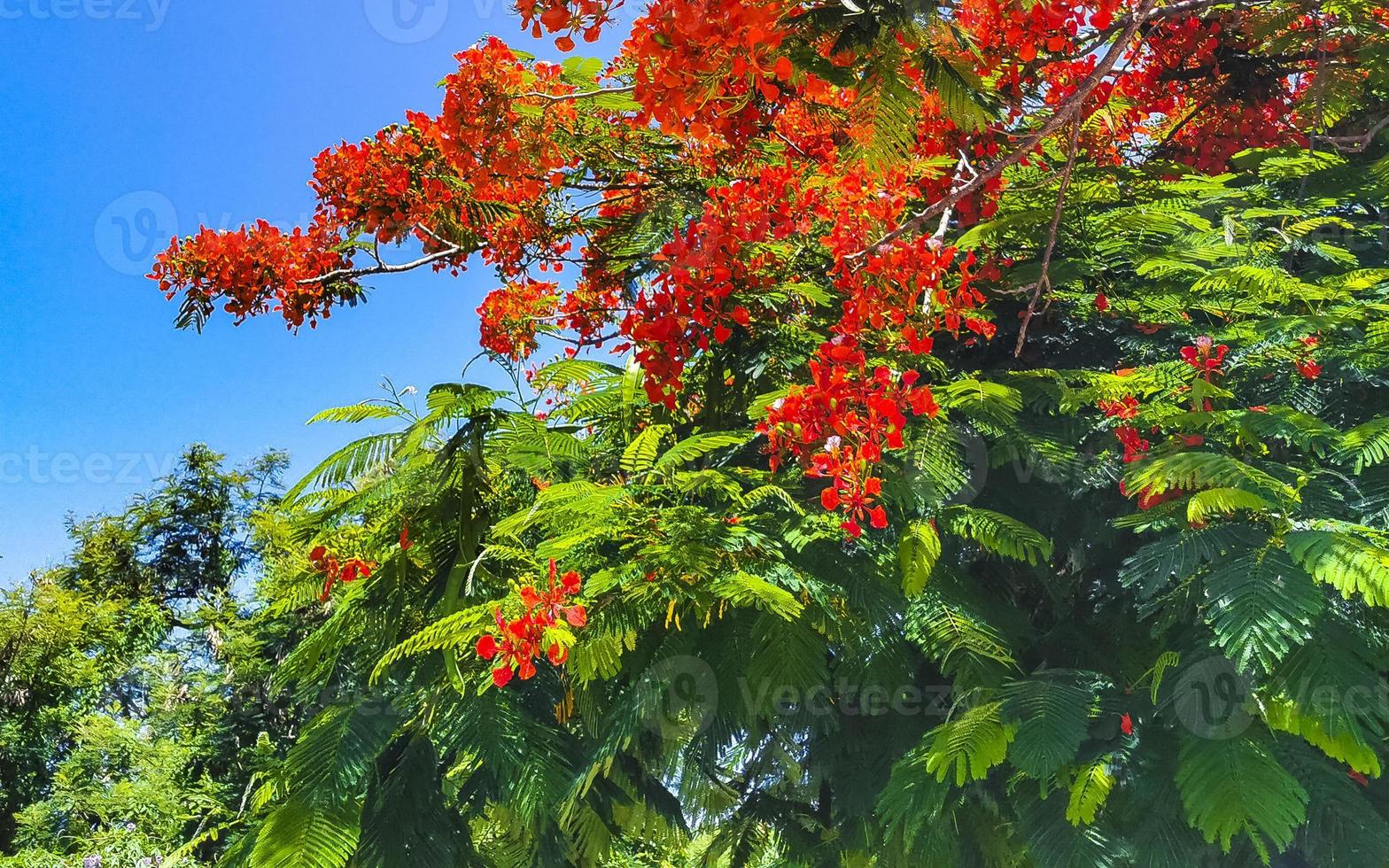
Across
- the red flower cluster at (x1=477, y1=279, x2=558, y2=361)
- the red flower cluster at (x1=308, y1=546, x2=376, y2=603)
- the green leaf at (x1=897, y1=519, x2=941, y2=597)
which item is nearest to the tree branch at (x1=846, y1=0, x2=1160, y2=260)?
the green leaf at (x1=897, y1=519, x2=941, y2=597)

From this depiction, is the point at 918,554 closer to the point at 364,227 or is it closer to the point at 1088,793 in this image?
the point at 1088,793

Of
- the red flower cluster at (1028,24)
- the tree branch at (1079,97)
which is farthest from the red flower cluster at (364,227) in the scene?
the tree branch at (1079,97)

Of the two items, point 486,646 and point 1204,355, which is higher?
point 1204,355

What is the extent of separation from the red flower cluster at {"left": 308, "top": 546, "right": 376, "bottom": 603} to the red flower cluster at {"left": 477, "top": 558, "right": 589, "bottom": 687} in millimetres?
1571

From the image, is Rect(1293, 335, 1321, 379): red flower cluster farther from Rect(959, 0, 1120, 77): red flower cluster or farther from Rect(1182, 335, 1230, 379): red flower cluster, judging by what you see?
Rect(959, 0, 1120, 77): red flower cluster

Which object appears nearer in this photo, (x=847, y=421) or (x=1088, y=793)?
(x=847, y=421)

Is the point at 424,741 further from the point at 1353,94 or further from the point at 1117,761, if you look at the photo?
the point at 1353,94

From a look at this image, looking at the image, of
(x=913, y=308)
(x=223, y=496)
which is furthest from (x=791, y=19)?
(x=223, y=496)

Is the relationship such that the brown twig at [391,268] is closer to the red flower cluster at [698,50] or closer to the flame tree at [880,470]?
the flame tree at [880,470]

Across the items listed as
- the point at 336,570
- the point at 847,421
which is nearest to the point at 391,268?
the point at 336,570

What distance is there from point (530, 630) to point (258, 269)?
303 centimetres

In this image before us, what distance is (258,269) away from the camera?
471 cm

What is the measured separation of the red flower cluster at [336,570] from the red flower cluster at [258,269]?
1456mm

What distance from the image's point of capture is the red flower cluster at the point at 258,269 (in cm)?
460
